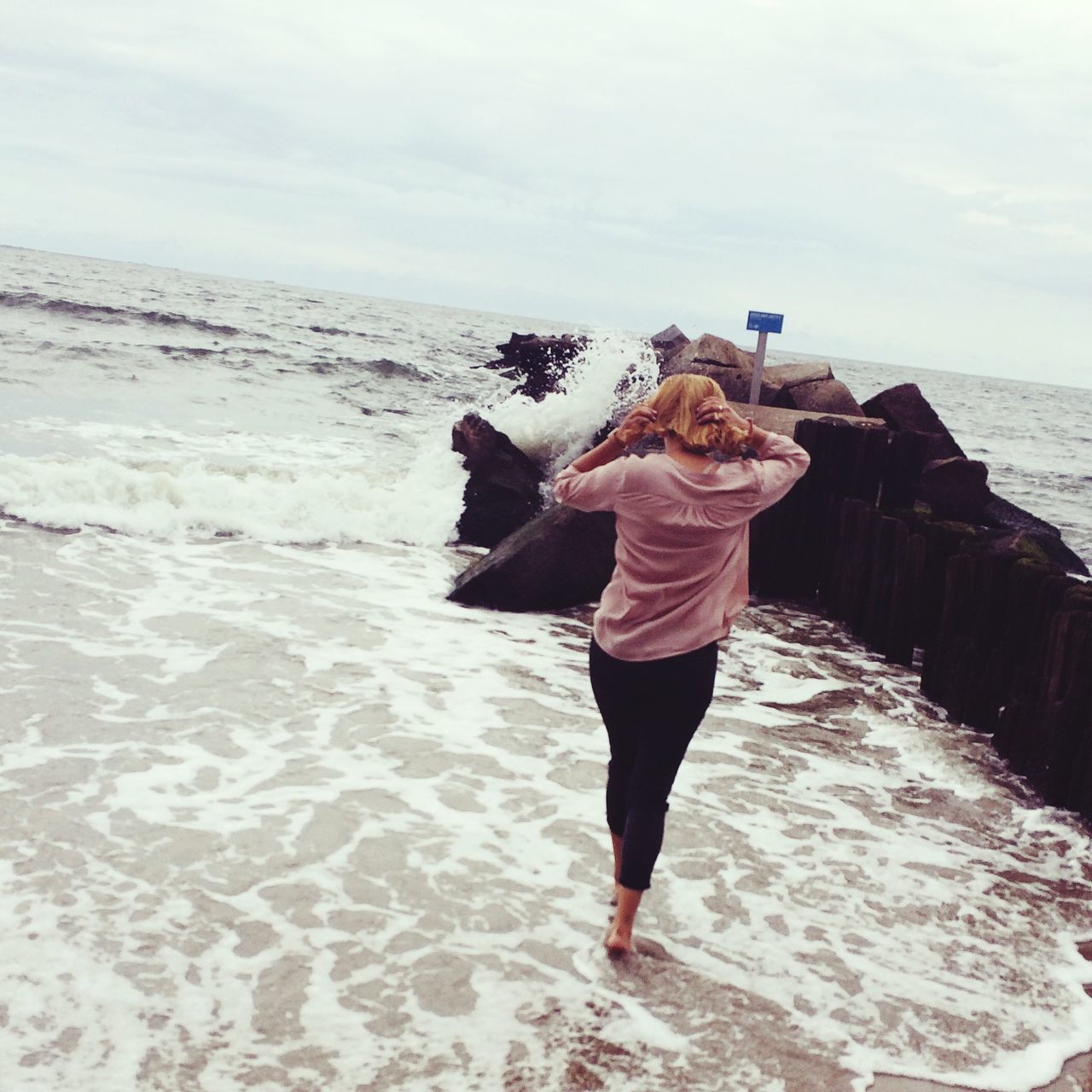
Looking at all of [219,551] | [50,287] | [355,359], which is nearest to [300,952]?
[219,551]

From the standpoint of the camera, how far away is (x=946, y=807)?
5547mm

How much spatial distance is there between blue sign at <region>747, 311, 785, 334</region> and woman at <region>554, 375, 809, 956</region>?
7.84 metres

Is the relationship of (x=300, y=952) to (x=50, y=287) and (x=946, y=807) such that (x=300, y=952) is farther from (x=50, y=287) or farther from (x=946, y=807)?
(x=50, y=287)

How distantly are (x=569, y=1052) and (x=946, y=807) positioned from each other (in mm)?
3009

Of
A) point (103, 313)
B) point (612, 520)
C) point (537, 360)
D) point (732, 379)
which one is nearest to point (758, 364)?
point (732, 379)

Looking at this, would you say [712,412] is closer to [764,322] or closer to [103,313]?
[764,322]

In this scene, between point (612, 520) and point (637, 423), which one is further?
point (612, 520)

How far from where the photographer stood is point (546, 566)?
875cm

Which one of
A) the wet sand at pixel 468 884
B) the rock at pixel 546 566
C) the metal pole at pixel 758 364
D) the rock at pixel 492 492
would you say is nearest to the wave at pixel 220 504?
the rock at pixel 492 492

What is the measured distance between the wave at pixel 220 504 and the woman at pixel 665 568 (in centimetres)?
721

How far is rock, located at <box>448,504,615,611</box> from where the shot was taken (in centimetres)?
869

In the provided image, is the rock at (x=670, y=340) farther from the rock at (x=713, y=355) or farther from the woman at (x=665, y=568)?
the woman at (x=665, y=568)

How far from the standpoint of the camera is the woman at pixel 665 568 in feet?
11.6

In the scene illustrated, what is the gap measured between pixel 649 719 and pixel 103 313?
33285mm
